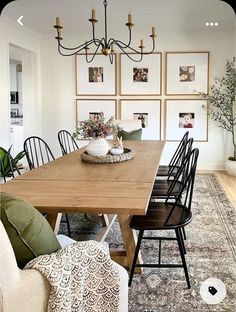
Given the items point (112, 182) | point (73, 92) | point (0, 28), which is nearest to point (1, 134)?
point (0, 28)

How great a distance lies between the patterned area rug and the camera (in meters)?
2.21

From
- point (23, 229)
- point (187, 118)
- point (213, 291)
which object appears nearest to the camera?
point (23, 229)

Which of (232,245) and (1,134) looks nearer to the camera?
(232,245)

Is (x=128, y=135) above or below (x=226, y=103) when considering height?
below

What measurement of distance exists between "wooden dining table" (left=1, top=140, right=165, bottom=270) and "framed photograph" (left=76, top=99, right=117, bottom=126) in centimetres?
350

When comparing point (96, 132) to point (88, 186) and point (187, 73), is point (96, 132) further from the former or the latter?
point (187, 73)

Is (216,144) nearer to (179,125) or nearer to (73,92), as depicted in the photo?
(179,125)

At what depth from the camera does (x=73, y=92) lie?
6797mm

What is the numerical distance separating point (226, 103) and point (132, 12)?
2399mm

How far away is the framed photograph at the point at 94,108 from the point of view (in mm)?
6738

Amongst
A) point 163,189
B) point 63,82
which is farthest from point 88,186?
point 63,82

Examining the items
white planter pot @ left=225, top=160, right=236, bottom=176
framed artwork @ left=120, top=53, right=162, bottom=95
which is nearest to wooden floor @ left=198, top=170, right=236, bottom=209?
white planter pot @ left=225, top=160, right=236, bottom=176

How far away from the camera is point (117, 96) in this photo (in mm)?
6699

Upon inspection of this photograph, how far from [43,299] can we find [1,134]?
4.31 metres
